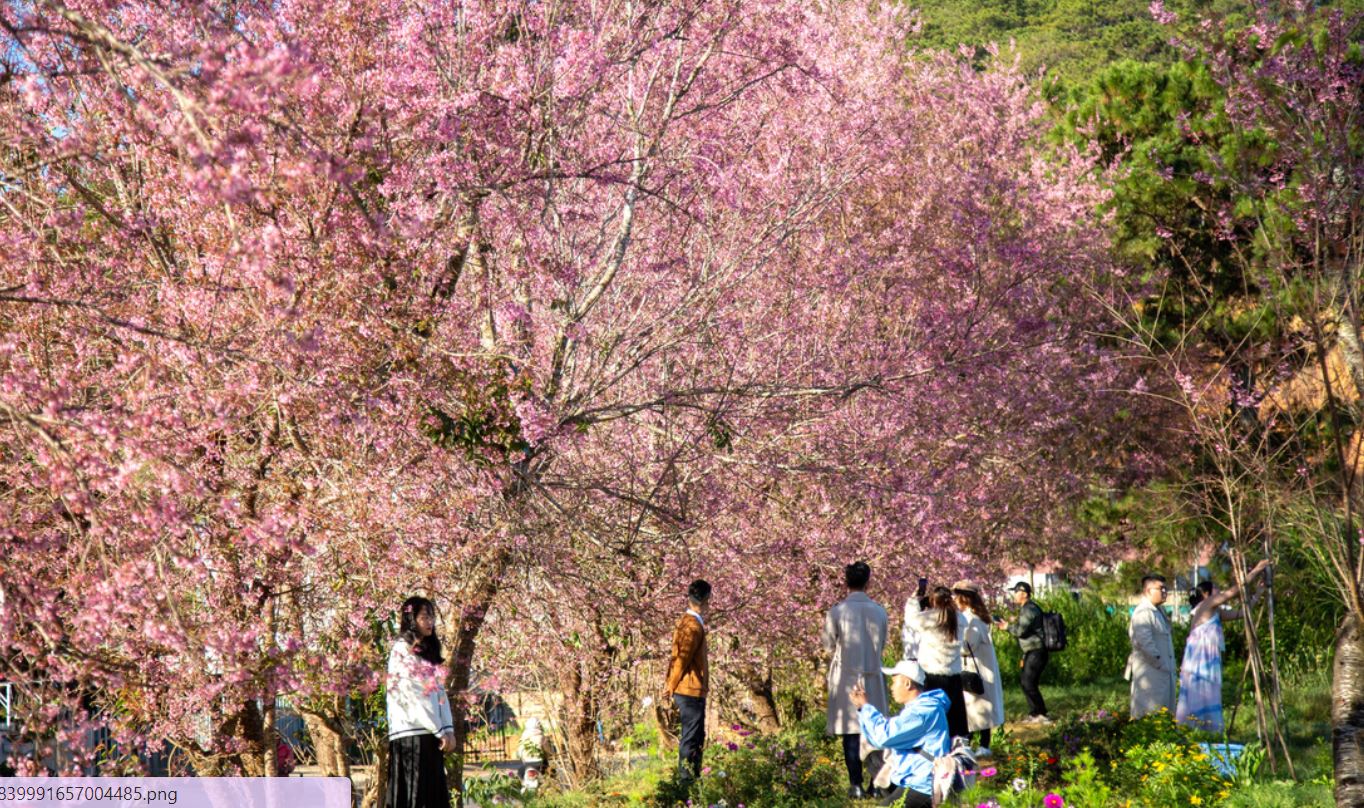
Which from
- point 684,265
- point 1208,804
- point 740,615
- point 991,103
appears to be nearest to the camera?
point 1208,804

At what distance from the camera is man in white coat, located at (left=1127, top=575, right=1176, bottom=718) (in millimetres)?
11961

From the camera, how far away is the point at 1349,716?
755 centimetres

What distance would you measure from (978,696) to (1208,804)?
3708 millimetres

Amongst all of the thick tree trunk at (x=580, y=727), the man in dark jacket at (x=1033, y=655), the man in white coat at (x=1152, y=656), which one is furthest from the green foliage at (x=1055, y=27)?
the thick tree trunk at (x=580, y=727)

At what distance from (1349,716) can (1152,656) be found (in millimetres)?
4475

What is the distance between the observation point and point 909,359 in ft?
40.8

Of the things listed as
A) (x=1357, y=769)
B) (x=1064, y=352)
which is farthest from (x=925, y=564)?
(x=1357, y=769)

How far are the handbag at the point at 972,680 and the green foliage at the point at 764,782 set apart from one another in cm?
209

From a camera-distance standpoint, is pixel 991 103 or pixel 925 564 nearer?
pixel 925 564

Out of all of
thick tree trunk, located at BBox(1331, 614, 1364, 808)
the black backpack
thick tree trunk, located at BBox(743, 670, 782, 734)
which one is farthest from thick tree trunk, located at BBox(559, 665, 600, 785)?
thick tree trunk, located at BBox(1331, 614, 1364, 808)

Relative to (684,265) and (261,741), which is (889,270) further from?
(261,741)

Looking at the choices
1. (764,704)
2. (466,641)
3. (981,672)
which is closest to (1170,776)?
(981,672)

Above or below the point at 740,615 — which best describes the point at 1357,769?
below

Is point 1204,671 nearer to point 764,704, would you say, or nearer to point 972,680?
point 972,680
